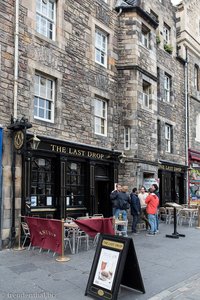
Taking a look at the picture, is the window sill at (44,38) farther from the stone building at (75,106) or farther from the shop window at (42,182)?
the shop window at (42,182)

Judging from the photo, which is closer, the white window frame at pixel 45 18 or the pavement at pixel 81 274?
the pavement at pixel 81 274

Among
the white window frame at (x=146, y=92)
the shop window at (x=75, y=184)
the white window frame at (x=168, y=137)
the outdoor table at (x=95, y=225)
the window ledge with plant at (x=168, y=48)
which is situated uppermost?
the window ledge with plant at (x=168, y=48)

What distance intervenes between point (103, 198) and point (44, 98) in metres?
5.34

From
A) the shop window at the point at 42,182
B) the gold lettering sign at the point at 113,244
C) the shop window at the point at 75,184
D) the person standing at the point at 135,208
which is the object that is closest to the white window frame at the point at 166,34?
the shop window at the point at 75,184

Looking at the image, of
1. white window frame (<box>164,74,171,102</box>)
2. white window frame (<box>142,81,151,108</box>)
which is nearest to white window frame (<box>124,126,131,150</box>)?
white window frame (<box>142,81,151,108</box>)

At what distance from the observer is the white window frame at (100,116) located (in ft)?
44.9

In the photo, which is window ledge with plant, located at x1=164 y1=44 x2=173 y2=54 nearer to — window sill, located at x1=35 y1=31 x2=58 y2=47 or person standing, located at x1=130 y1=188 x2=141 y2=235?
window sill, located at x1=35 y1=31 x2=58 y2=47

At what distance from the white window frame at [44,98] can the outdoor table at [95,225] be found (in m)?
4.02

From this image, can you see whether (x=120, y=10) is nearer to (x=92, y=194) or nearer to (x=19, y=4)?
(x=19, y=4)

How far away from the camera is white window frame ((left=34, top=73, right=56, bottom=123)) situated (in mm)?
11094

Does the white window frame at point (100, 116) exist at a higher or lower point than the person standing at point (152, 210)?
higher

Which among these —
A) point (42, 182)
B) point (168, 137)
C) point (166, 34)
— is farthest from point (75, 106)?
point (166, 34)

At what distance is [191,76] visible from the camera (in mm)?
22312

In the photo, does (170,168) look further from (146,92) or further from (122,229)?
(122,229)
